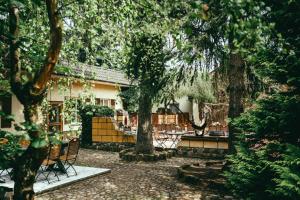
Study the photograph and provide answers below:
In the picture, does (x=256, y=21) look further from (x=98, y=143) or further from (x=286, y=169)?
(x=98, y=143)

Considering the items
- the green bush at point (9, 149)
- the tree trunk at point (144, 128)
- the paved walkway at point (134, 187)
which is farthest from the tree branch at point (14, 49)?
the tree trunk at point (144, 128)

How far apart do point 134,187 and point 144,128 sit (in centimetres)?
576

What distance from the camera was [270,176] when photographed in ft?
15.9

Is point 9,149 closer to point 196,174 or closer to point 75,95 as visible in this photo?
point 196,174

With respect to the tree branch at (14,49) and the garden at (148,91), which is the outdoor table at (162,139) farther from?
the tree branch at (14,49)

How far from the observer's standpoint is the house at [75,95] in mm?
9484

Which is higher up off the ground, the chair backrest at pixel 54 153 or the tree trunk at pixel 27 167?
the tree trunk at pixel 27 167

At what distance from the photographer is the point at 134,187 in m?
9.56

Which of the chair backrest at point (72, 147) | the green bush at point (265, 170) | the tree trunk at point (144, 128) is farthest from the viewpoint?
the tree trunk at point (144, 128)

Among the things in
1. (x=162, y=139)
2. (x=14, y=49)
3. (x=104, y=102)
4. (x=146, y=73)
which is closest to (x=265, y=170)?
(x=14, y=49)

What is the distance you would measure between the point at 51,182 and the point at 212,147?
820 cm

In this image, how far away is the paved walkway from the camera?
28.2 feet

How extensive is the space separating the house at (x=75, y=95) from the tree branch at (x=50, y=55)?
526 centimetres

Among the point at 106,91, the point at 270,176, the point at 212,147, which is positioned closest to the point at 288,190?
the point at 270,176
